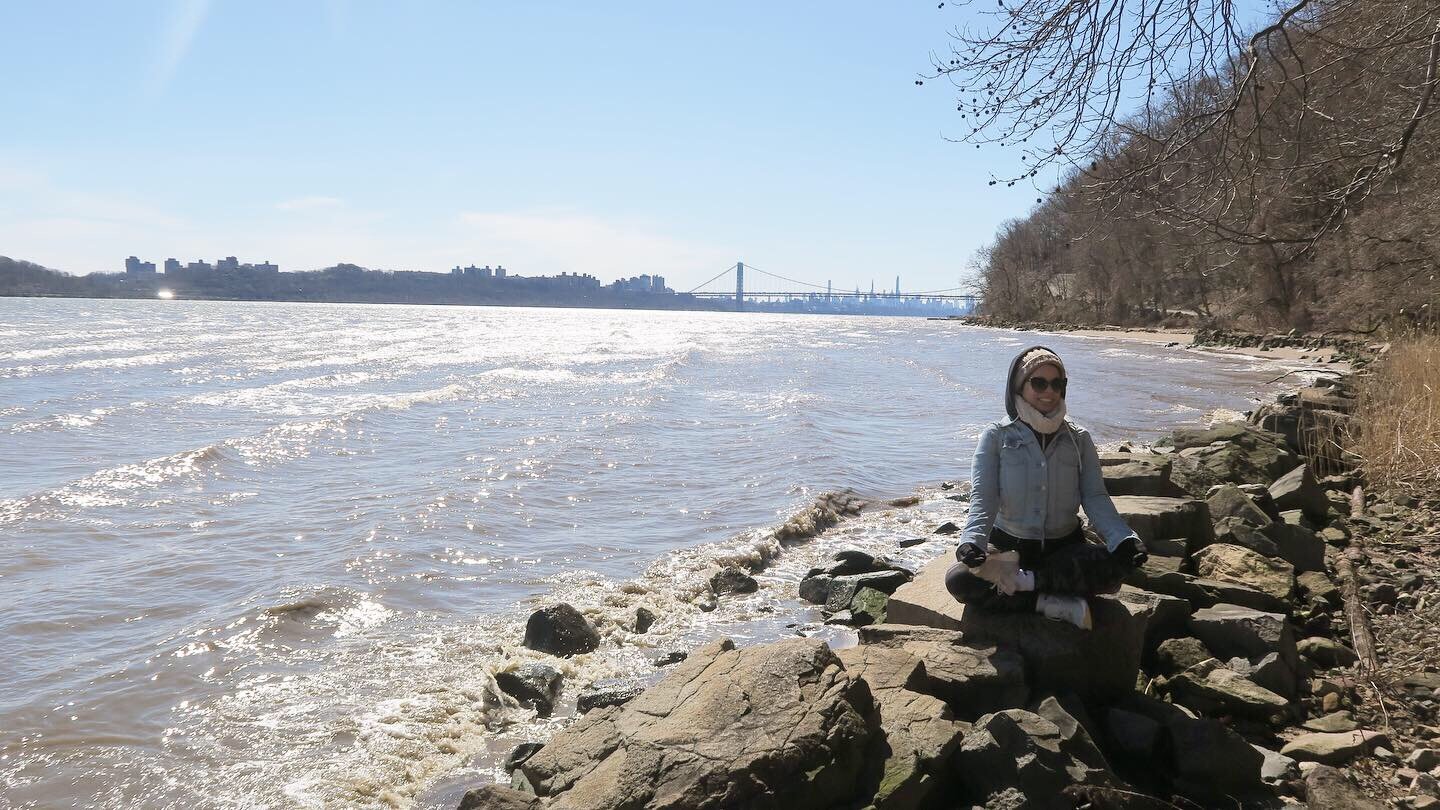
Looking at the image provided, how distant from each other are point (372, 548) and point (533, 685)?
183 inches

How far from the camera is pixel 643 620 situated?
293 inches

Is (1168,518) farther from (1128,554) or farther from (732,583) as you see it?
(732,583)

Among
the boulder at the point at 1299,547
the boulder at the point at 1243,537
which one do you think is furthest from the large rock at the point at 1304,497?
the boulder at the point at 1299,547

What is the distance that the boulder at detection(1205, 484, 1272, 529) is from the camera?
7059 millimetres

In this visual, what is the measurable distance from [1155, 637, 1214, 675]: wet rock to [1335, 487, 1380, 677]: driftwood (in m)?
0.81

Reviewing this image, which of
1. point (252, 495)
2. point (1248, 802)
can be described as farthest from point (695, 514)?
point (1248, 802)

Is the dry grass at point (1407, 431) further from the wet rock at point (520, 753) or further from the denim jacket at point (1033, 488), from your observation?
the wet rock at point (520, 753)

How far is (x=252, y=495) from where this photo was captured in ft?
42.3

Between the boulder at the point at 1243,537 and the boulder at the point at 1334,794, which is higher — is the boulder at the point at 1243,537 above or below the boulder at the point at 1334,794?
above

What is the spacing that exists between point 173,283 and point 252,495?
197 meters

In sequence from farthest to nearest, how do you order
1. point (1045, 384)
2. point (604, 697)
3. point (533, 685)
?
point (533, 685) < point (604, 697) < point (1045, 384)

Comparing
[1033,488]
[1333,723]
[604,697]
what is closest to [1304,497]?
[1333,723]

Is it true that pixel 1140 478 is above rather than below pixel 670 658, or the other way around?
above

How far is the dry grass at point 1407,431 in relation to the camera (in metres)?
8.12
